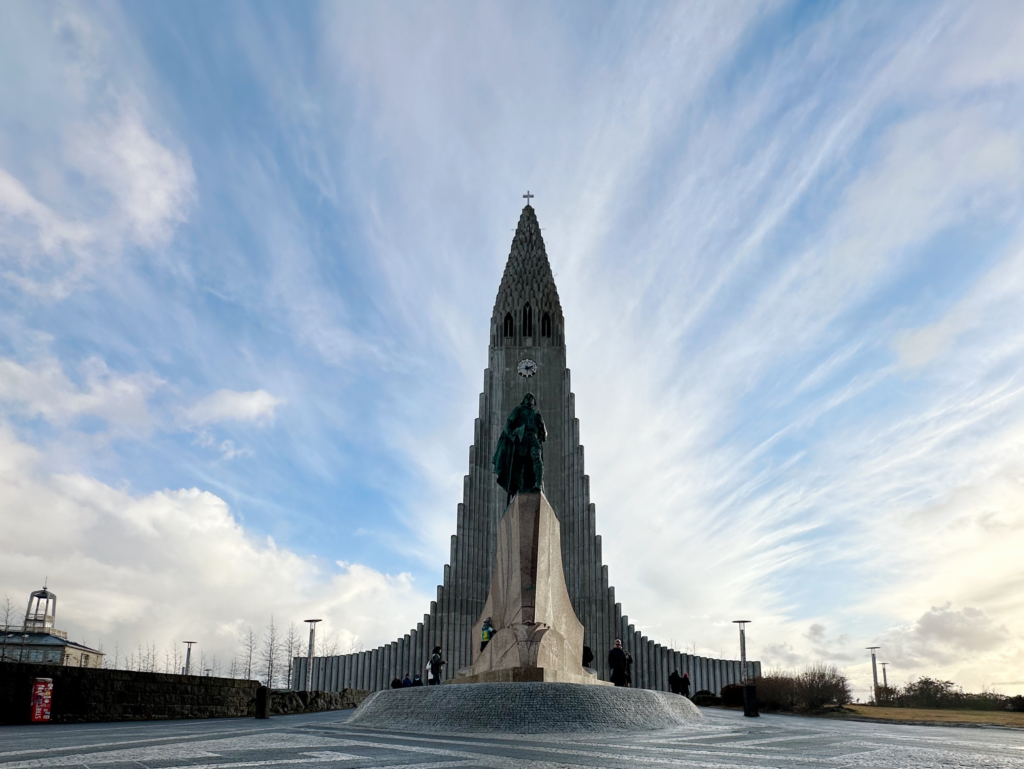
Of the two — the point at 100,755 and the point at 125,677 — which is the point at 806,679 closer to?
the point at 125,677

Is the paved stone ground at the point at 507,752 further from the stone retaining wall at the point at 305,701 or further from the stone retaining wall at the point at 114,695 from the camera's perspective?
the stone retaining wall at the point at 305,701

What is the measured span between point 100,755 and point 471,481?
32.3 metres

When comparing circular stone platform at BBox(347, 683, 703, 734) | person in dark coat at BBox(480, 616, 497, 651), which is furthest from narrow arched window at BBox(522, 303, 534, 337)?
circular stone platform at BBox(347, 683, 703, 734)

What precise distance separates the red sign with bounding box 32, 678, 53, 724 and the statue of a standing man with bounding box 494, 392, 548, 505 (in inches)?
266

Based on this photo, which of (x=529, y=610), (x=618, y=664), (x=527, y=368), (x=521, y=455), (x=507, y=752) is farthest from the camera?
(x=527, y=368)

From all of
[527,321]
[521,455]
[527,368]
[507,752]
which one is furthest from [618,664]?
[527,321]

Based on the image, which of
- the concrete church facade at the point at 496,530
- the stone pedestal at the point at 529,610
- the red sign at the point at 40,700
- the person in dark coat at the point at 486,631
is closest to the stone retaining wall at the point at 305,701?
the person in dark coat at the point at 486,631

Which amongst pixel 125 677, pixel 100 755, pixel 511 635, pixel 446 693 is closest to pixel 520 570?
pixel 511 635

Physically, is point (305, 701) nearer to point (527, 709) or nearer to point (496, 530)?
point (527, 709)

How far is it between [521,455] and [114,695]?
6927mm

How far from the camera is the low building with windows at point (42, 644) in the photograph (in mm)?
35906

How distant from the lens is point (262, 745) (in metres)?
5.20

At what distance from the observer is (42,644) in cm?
3681

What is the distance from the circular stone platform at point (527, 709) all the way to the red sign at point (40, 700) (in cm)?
456
